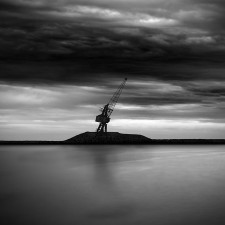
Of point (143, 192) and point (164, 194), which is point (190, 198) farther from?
point (143, 192)

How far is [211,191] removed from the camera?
26844 mm

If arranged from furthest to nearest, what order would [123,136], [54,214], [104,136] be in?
1. [123,136]
2. [104,136]
3. [54,214]

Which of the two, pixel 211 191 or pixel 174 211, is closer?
pixel 174 211

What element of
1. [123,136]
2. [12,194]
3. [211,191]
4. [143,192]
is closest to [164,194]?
[143,192]

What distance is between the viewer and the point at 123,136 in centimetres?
16712

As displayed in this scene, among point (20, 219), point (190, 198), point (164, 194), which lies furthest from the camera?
point (164, 194)

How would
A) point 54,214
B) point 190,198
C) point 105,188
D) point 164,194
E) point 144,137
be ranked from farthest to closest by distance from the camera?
point 144,137 < point 105,188 < point 164,194 < point 190,198 < point 54,214

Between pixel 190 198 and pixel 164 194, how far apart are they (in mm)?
2467

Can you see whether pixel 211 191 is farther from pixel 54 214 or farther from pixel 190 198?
pixel 54 214

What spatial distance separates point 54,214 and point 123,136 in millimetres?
148955

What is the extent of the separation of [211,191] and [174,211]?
26.4ft

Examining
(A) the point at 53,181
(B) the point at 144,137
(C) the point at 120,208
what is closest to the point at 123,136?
(B) the point at 144,137

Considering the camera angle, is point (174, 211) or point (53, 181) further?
point (53, 181)

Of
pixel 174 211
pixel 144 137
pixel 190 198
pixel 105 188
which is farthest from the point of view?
pixel 144 137
